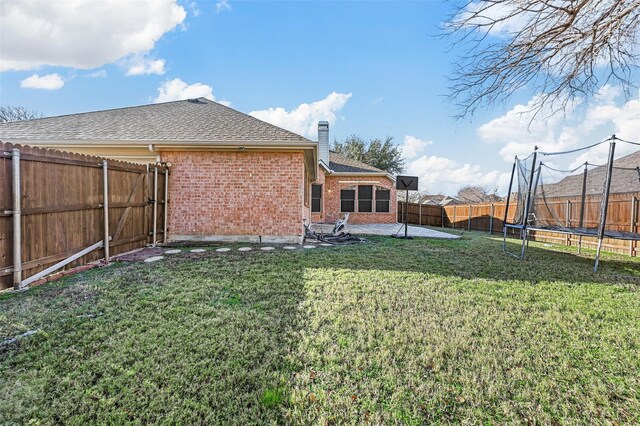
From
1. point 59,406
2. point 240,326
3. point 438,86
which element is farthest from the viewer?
point 438,86

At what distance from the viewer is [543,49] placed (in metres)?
4.89

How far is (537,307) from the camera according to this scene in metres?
3.17

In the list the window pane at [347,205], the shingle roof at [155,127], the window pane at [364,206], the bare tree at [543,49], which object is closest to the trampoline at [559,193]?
the bare tree at [543,49]

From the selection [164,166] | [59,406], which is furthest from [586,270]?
[164,166]

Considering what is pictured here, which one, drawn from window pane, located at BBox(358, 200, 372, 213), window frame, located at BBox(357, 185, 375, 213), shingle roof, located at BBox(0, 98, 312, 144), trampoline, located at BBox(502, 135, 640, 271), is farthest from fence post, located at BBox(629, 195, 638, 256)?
window pane, located at BBox(358, 200, 372, 213)

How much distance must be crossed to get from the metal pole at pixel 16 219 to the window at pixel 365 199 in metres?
13.3

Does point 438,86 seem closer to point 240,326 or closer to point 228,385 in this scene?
point 240,326

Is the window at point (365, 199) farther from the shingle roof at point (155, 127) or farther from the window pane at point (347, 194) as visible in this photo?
the shingle roof at point (155, 127)

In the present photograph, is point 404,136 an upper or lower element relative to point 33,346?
upper

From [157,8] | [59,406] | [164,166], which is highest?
[157,8]

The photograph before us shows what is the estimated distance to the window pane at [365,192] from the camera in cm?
1528

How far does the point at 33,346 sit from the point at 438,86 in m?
6.60

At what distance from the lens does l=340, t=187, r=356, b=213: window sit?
15.3m

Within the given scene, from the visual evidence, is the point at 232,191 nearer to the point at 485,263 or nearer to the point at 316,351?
the point at 316,351
